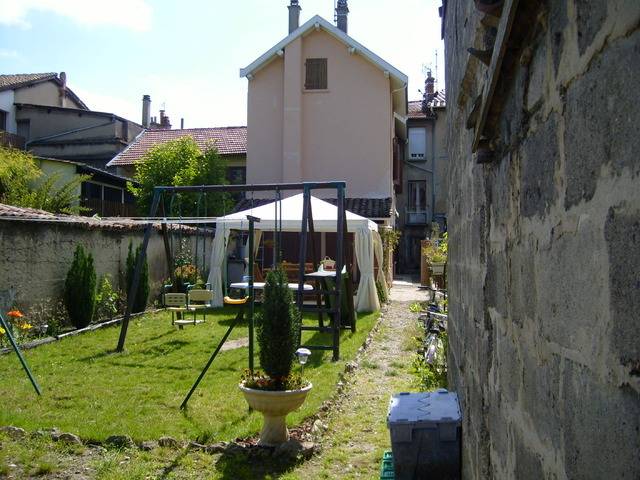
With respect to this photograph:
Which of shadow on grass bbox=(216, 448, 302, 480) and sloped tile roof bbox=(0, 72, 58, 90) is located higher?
sloped tile roof bbox=(0, 72, 58, 90)

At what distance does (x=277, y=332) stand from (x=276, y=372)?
34 centimetres

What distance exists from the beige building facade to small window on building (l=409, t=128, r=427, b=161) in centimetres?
1046

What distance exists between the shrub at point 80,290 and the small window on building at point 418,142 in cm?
2291

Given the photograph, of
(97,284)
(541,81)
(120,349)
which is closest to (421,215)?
(97,284)

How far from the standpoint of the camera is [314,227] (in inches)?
532

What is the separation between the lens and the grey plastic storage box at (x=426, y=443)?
3529mm

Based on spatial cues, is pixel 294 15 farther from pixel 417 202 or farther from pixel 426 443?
pixel 426 443

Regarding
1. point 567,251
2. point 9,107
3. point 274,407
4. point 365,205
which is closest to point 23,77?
point 9,107

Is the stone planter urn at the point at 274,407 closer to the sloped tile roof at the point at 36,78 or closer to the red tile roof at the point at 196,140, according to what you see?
the red tile roof at the point at 196,140

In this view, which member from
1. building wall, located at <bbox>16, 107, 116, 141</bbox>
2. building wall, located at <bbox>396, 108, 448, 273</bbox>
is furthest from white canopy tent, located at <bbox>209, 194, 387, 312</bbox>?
building wall, located at <bbox>16, 107, 116, 141</bbox>

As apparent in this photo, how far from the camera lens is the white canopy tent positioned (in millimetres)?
13547

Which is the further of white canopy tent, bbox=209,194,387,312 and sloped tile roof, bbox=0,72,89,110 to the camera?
sloped tile roof, bbox=0,72,89,110

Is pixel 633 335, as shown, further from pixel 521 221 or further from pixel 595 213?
pixel 521 221

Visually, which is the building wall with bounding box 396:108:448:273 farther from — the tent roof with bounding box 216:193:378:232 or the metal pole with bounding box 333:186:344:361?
the metal pole with bounding box 333:186:344:361
